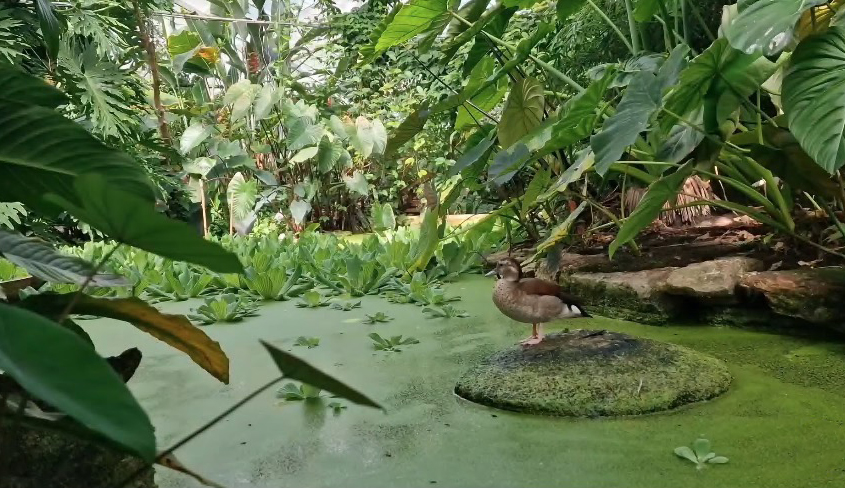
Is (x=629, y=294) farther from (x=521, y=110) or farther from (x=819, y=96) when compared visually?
(x=819, y=96)

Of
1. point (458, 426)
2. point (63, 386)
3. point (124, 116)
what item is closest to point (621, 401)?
point (458, 426)

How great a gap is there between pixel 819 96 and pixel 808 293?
24.0 inches

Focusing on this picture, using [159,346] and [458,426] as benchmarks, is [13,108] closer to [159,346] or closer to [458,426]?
[458,426]

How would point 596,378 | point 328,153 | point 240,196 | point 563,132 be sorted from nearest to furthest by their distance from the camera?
point 596,378 → point 563,132 → point 240,196 → point 328,153

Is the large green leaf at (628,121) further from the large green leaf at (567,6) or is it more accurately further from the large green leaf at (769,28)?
the large green leaf at (567,6)

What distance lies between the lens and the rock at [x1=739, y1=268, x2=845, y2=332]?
1694 millimetres

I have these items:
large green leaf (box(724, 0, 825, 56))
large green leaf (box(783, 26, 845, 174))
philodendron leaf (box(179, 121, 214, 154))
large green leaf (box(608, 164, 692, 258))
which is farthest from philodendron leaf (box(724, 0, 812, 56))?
philodendron leaf (box(179, 121, 214, 154))

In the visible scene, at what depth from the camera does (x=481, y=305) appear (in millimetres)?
2512

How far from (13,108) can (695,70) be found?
1330 millimetres

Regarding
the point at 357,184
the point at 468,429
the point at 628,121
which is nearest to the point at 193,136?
the point at 357,184

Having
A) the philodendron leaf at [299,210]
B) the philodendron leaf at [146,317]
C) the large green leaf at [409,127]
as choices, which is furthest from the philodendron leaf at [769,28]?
the philodendron leaf at [299,210]

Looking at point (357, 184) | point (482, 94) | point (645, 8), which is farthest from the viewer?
point (357, 184)

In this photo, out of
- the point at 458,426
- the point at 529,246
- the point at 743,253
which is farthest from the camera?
the point at 529,246

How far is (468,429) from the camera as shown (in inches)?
49.7
